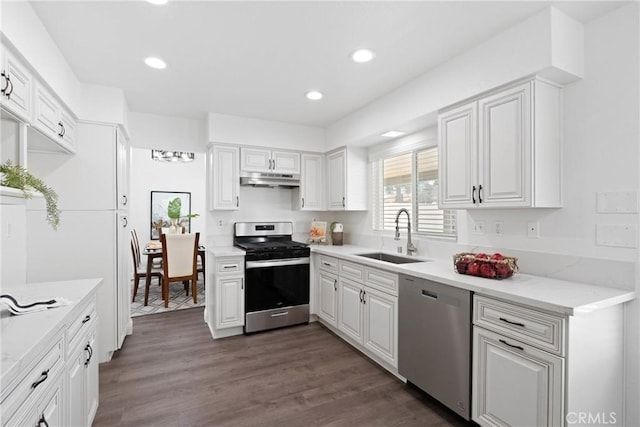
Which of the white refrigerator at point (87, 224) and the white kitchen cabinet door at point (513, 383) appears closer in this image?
the white kitchen cabinet door at point (513, 383)

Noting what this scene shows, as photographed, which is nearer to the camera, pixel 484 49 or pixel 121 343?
pixel 484 49

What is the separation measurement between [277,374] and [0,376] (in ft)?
6.84

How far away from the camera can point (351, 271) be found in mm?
3225

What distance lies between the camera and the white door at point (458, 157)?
7.47 feet

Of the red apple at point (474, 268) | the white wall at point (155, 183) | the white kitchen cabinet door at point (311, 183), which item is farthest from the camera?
the white wall at point (155, 183)

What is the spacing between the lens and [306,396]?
238cm

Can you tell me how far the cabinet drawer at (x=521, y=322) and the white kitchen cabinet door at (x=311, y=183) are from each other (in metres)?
2.69

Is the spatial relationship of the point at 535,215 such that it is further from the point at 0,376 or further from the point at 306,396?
the point at 0,376

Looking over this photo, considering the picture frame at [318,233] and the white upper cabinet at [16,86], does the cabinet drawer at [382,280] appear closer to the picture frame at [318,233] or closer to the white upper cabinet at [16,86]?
the picture frame at [318,233]

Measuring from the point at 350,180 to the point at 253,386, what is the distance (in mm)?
2471

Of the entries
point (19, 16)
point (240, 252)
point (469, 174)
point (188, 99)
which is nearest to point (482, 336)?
point (469, 174)

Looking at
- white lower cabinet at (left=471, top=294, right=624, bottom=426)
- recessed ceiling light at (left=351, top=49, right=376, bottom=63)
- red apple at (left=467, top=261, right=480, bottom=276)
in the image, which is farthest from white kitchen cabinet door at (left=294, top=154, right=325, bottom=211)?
white lower cabinet at (left=471, top=294, right=624, bottom=426)

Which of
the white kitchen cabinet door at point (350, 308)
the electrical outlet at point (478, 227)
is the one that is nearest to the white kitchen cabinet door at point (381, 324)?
the white kitchen cabinet door at point (350, 308)

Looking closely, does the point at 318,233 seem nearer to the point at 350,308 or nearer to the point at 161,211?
the point at 350,308
